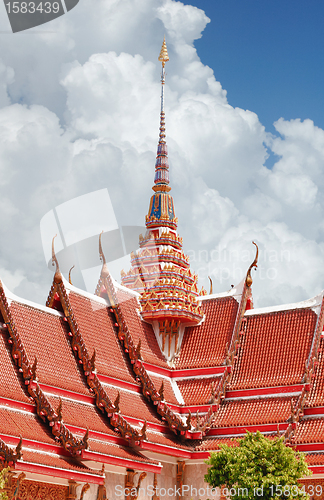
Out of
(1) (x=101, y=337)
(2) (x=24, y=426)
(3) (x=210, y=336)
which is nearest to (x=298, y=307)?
(3) (x=210, y=336)

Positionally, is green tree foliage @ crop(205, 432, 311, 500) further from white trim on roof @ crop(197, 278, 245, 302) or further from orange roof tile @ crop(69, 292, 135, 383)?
white trim on roof @ crop(197, 278, 245, 302)

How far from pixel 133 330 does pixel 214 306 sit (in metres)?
3.27

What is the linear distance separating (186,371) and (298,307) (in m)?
4.06

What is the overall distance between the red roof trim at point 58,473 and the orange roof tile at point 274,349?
277 inches

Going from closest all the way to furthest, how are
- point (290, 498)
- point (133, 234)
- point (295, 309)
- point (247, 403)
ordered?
point (290, 498)
point (247, 403)
point (295, 309)
point (133, 234)

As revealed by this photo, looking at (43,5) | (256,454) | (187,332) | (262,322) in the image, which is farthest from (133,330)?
(43,5)

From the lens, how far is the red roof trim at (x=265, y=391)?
23.1 meters

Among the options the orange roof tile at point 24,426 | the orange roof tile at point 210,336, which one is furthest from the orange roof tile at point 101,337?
the orange roof tile at point 24,426

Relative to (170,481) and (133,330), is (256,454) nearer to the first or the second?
(170,481)

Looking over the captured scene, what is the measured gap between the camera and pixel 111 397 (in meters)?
21.5

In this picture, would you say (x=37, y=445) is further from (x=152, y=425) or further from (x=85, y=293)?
(x=85, y=293)

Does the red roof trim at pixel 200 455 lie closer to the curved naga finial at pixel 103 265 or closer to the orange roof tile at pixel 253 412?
the orange roof tile at pixel 253 412

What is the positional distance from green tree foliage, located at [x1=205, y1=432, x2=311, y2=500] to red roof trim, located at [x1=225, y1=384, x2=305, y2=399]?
201 inches

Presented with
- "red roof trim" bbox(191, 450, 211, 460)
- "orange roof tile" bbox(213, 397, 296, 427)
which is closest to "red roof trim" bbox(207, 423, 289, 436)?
"orange roof tile" bbox(213, 397, 296, 427)
